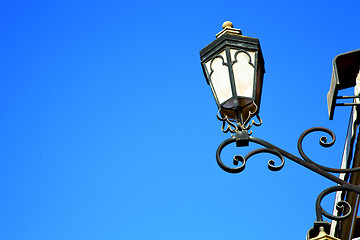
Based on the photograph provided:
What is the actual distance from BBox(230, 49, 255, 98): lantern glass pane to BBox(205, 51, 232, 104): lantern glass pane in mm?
62

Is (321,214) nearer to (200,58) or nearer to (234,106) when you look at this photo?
(234,106)

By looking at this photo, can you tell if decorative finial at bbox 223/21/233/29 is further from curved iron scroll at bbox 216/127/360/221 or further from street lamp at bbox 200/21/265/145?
curved iron scroll at bbox 216/127/360/221

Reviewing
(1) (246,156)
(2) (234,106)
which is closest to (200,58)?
(2) (234,106)

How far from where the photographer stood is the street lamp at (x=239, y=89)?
372cm

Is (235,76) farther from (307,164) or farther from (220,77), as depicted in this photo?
(307,164)

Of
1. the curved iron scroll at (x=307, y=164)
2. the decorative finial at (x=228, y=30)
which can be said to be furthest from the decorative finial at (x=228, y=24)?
the curved iron scroll at (x=307, y=164)

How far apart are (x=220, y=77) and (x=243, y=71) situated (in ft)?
0.53

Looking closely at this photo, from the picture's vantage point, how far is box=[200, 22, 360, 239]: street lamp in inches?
147

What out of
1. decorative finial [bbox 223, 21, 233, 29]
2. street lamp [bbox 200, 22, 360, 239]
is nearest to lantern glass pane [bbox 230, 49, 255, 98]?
street lamp [bbox 200, 22, 360, 239]

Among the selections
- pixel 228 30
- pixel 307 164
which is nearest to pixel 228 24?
pixel 228 30

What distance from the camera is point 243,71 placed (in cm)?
408

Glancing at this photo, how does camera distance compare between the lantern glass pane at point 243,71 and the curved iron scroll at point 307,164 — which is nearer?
the curved iron scroll at point 307,164

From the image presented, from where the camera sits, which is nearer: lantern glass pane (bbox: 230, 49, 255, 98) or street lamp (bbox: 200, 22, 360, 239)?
street lamp (bbox: 200, 22, 360, 239)

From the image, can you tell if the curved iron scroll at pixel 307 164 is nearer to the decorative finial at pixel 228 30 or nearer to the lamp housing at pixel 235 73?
the lamp housing at pixel 235 73
